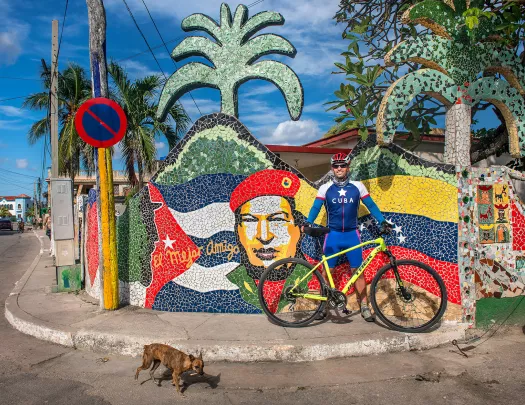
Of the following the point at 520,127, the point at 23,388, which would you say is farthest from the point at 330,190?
the point at 23,388

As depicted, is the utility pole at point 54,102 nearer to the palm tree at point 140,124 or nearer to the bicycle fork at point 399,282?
the palm tree at point 140,124

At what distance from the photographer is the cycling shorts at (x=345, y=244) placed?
529 centimetres

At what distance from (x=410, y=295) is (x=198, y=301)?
105 inches

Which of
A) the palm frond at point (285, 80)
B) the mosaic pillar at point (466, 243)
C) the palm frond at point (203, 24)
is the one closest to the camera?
the mosaic pillar at point (466, 243)

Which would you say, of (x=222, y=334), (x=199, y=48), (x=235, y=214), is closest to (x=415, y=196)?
(x=235, y=214)

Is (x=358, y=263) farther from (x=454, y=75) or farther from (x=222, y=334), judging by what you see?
(x=454, y=75)

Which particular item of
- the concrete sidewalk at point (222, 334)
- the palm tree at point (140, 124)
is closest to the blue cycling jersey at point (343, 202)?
the concrete sidewalk at point (222, 334)

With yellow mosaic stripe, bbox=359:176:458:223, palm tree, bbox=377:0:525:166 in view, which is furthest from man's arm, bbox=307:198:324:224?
palm tree, bbox=377:0:525:166

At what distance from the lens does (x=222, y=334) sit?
4871 millimetres

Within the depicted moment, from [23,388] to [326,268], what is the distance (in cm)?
327

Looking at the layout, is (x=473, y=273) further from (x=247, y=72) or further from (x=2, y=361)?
(x=2, y=361)

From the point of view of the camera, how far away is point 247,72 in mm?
6391

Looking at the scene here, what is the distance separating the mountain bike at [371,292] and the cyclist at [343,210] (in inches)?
5.1

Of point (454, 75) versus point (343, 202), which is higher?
point (454, 75)
